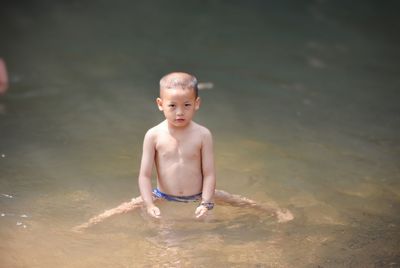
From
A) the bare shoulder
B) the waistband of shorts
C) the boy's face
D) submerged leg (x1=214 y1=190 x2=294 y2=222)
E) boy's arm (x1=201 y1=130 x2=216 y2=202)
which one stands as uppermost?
the boy's face

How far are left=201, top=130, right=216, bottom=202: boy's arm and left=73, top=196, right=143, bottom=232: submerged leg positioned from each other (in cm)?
50

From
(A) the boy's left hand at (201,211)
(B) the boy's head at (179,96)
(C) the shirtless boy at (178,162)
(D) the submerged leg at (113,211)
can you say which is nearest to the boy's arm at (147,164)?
(C) the shirtless boy at (178,162)

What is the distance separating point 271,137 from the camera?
6844 millimetres

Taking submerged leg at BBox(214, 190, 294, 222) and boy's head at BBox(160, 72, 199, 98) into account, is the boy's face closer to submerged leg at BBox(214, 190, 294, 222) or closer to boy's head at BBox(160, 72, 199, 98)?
boy's head at BBox(160, 72, 199, 98)

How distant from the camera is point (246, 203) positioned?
525 cm

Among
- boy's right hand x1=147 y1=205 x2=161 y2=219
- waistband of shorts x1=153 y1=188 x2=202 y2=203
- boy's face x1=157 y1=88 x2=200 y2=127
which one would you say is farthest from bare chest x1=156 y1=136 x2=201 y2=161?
boy's right hand x1=147 y1=205 x2=161 y2=219

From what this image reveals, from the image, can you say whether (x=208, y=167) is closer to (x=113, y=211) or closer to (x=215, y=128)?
(x=113, y=211)

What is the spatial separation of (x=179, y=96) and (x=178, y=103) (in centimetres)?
6

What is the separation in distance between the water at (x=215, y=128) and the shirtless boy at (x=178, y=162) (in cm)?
18

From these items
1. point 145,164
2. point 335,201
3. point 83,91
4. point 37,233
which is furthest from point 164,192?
point 83,91

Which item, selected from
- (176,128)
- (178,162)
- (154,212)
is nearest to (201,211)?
(154,212)

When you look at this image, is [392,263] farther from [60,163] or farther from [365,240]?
[60,163]

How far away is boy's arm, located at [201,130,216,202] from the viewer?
5016 mm

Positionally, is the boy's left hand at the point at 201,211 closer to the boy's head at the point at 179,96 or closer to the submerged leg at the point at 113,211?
the submerged leg at the point at 113,211
